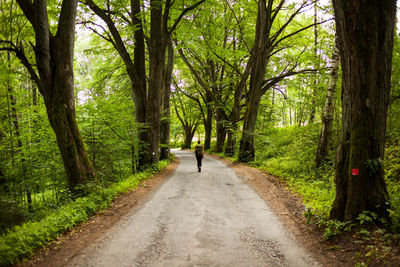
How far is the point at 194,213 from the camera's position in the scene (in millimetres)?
6020

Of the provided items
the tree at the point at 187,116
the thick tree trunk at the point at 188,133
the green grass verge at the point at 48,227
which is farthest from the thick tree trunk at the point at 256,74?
the thick tree trunk at the point at 188,133

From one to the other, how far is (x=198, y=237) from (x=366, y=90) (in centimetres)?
401

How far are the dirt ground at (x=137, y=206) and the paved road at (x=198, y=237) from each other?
0.24 meters

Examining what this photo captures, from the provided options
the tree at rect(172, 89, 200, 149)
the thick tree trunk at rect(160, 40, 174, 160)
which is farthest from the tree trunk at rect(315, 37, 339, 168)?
the tree at rect(172, 89, 200, 149)

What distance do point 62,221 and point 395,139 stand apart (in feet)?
32.6

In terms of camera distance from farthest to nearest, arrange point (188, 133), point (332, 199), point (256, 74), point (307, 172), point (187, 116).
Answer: point (188, 133)
point (187, 116)
point (256, 74)
point (307, 172)
point (332, 199)

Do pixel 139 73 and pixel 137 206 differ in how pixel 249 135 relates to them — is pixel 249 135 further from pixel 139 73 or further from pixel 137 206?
pixel 137 206

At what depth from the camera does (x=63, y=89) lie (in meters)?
7.10

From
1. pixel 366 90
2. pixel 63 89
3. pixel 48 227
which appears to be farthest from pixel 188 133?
pixel 366 90

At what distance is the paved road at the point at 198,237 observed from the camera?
3891mm

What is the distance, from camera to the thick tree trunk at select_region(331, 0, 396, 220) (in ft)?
13.4

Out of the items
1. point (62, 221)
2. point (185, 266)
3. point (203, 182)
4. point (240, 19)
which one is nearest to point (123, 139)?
point (203, 182)

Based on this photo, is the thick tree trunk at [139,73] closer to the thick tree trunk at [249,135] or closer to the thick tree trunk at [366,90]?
the thick tree trunk at [249,135]

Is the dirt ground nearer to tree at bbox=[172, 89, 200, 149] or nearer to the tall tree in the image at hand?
the tall tree
